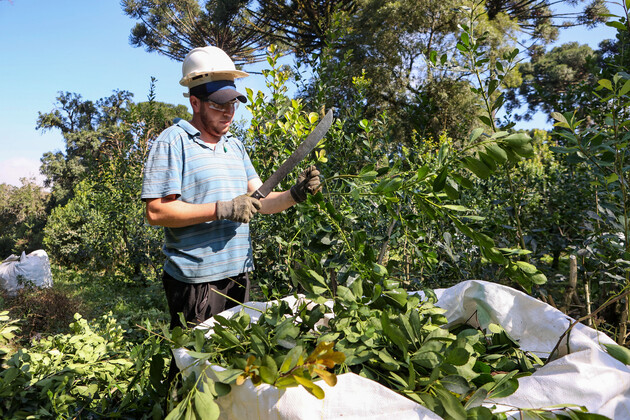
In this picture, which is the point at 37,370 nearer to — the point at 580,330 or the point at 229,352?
the point at 229,352

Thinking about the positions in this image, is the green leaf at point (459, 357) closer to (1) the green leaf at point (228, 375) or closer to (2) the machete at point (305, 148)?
(1) the green leaf at point (228, 375)

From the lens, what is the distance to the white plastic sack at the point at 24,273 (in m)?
5.75

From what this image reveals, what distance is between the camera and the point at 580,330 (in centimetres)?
93

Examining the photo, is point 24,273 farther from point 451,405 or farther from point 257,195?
point 451,405

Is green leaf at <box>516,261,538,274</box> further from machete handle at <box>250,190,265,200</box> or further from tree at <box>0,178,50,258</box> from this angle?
Result: tree at <box>0,178,50,258</box>

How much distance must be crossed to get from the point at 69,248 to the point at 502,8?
771 inches

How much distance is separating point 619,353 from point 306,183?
1.12 meters

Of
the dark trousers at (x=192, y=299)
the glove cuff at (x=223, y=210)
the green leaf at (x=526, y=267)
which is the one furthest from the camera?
the dark trousers at (x=192, y=299)

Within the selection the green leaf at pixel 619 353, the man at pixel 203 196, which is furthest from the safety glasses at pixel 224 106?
the green leaf at pixel 619 353

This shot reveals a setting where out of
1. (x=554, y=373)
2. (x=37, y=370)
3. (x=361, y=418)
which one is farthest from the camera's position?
(x=37, y=370)

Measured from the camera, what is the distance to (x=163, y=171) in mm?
1672

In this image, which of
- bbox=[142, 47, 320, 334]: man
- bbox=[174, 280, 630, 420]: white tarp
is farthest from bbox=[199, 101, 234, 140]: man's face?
bbox=[174, 280, 630, 420]: white tarp

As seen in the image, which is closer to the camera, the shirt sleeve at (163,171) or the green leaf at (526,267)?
the green leaf at (526,267)

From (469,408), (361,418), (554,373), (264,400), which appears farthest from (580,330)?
(264,400)
